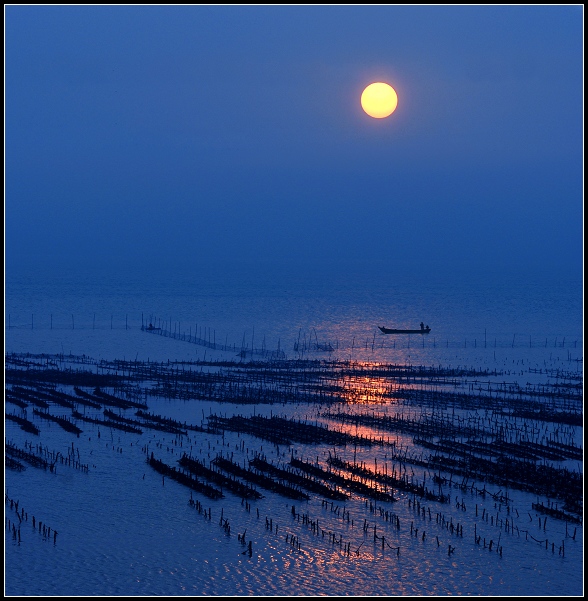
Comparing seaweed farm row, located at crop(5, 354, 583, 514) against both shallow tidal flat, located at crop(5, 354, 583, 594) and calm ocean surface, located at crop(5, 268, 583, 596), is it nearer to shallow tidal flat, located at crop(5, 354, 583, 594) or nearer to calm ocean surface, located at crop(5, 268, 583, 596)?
shallow tidal flat, located at crop(5, 354, 583, 594)

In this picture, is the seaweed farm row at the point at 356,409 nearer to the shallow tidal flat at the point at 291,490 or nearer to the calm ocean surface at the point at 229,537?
the shallow tidal flat at the point at 291,490

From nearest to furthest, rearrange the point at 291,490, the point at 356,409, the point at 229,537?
the point at 229,537, the point at 291,490, the point at 356,409

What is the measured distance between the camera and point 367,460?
20938mm

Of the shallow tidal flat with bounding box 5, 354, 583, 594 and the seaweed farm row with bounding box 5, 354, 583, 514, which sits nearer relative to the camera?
the shallow tidal flat with bounding box 5, 354, 583, 594

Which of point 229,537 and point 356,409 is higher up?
point 356,409

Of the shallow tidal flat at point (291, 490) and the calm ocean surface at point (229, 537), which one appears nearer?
the calm ocean surface at point (229, 537)

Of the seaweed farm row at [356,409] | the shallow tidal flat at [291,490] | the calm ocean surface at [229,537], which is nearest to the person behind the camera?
the calm ocean surface at [229,537]

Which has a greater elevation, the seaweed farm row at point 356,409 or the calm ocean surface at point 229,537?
the seaweed farm row at point 356,409

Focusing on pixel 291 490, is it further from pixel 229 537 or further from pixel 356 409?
pixel 356 409

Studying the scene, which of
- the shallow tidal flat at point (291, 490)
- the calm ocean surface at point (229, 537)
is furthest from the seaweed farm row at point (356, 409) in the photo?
the calm ocean surface at point (229, 537)

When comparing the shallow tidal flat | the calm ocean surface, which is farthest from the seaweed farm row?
the calm ocean surface

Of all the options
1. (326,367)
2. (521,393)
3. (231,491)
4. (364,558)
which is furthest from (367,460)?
(326,367)

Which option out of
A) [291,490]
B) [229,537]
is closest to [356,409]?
[291,490]

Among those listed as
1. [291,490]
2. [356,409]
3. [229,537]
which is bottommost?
[229,537]
